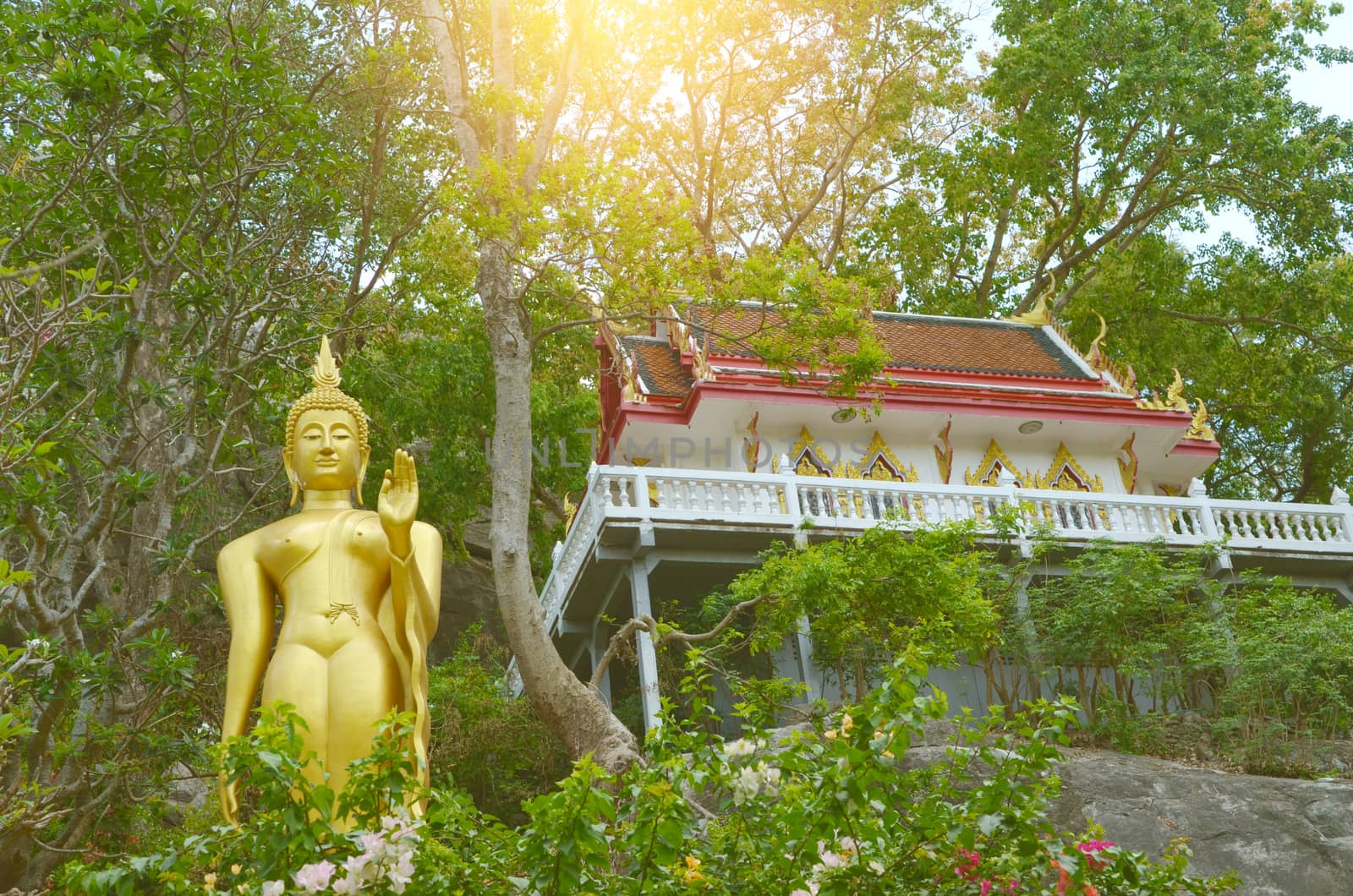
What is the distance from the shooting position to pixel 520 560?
10352 mm

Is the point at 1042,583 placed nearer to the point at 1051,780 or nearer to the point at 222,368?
the point at 222,368

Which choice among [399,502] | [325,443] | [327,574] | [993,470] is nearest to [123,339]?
[325,443]

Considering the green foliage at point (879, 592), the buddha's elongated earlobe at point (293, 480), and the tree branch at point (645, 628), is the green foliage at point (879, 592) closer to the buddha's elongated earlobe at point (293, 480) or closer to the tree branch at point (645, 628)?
the tree branch at point (645, 628)

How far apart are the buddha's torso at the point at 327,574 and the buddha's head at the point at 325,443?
20 centimetres

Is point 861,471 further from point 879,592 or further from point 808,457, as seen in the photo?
point 879,592

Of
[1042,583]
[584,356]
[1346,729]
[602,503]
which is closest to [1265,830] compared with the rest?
[1346,729]

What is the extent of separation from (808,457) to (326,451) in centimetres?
1026

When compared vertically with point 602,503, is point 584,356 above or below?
above

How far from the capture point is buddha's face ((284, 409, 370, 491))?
7.01m

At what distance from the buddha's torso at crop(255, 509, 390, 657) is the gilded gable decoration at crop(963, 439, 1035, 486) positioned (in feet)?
37.8

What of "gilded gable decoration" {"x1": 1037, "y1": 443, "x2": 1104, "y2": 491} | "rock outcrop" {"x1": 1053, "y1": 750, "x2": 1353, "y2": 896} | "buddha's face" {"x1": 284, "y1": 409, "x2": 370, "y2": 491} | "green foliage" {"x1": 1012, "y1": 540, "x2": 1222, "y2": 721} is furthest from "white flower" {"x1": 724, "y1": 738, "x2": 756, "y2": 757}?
"gilded gable decoration" {"x1": 1037, "y1": 443, "x2": 1104, "y2": 491}

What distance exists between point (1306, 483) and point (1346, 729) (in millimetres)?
10993

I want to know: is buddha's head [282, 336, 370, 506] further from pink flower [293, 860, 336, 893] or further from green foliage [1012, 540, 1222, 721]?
green foliage [1012, 540, 1222, 721]

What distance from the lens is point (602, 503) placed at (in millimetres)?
14336
